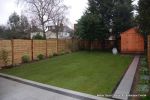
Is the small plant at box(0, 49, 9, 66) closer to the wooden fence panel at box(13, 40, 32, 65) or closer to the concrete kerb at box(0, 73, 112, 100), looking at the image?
the wooden fence panel at box(13, 40, 32, 65)

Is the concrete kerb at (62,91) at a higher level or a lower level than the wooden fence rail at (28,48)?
lower

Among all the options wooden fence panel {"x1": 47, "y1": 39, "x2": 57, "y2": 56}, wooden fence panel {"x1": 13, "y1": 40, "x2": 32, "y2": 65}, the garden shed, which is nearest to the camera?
wooden fence panel {"x1": 13, "y1": 40, "x2": 32, "y2": 65}

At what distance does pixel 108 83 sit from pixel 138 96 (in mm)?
1863

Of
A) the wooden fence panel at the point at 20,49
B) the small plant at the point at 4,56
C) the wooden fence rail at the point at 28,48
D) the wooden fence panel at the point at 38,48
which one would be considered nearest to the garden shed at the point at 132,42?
the wooden fence rail at the point at 28,48

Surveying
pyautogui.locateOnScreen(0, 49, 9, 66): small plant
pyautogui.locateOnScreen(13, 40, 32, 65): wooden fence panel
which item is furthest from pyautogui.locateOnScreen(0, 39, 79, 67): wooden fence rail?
pyautogui.locateOnScreen(0, 49, 9, 66): small plant

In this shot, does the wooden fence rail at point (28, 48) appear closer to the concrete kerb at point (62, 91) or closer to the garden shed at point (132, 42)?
the concrete kerb at point (62, 91)

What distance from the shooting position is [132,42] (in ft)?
78.6

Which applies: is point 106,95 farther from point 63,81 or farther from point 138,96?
point 63,81

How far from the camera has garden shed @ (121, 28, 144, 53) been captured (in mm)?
23597

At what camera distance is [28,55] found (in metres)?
16.4

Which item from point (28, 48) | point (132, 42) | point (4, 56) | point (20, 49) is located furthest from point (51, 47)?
point (132, 42)

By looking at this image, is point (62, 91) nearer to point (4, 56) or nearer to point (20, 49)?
point (4, 56)

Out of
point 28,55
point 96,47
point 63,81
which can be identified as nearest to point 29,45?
point 28,55

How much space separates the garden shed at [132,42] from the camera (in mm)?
23597
